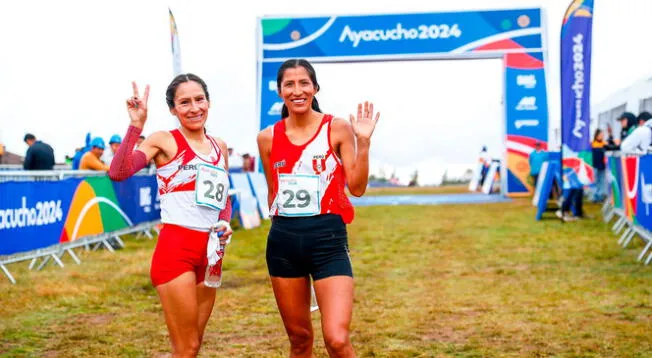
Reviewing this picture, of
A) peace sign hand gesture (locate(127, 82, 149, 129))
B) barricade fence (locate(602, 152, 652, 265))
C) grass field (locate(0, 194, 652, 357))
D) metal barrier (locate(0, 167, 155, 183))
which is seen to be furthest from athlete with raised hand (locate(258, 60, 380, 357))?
barricade fence (locate(602, 152, 652, 265))

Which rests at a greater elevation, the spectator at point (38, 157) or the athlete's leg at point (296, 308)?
the spectator at point (38, 157)

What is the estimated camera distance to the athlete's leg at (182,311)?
419cm

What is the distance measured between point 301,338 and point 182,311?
654 mm

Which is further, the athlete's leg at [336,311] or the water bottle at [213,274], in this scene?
the water bottle at [213,274]

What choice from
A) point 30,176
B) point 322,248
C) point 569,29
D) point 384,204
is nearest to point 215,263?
point 322,248

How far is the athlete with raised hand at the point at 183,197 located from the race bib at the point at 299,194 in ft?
1.20

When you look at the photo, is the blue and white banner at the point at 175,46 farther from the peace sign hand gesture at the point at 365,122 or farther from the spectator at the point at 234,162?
the peace sign hand gesture at the point at 365,122

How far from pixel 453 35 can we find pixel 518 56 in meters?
2.47

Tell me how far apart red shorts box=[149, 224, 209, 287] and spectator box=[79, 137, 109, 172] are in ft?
32.7

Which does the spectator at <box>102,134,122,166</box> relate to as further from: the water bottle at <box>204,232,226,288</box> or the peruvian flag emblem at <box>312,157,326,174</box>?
the peruvian flag emblem at <box>312,157,326,174</box>

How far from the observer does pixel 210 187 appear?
4.33 metres

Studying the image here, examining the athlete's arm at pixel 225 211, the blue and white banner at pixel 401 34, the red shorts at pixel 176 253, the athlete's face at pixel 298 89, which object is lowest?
the red shorts at pixel 176 253

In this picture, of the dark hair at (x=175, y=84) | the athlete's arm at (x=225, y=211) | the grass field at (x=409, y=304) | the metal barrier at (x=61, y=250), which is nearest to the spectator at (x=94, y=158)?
the metal barrier at (x=61, y=250)

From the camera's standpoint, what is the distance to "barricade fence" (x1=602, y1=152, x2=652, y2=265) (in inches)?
444
